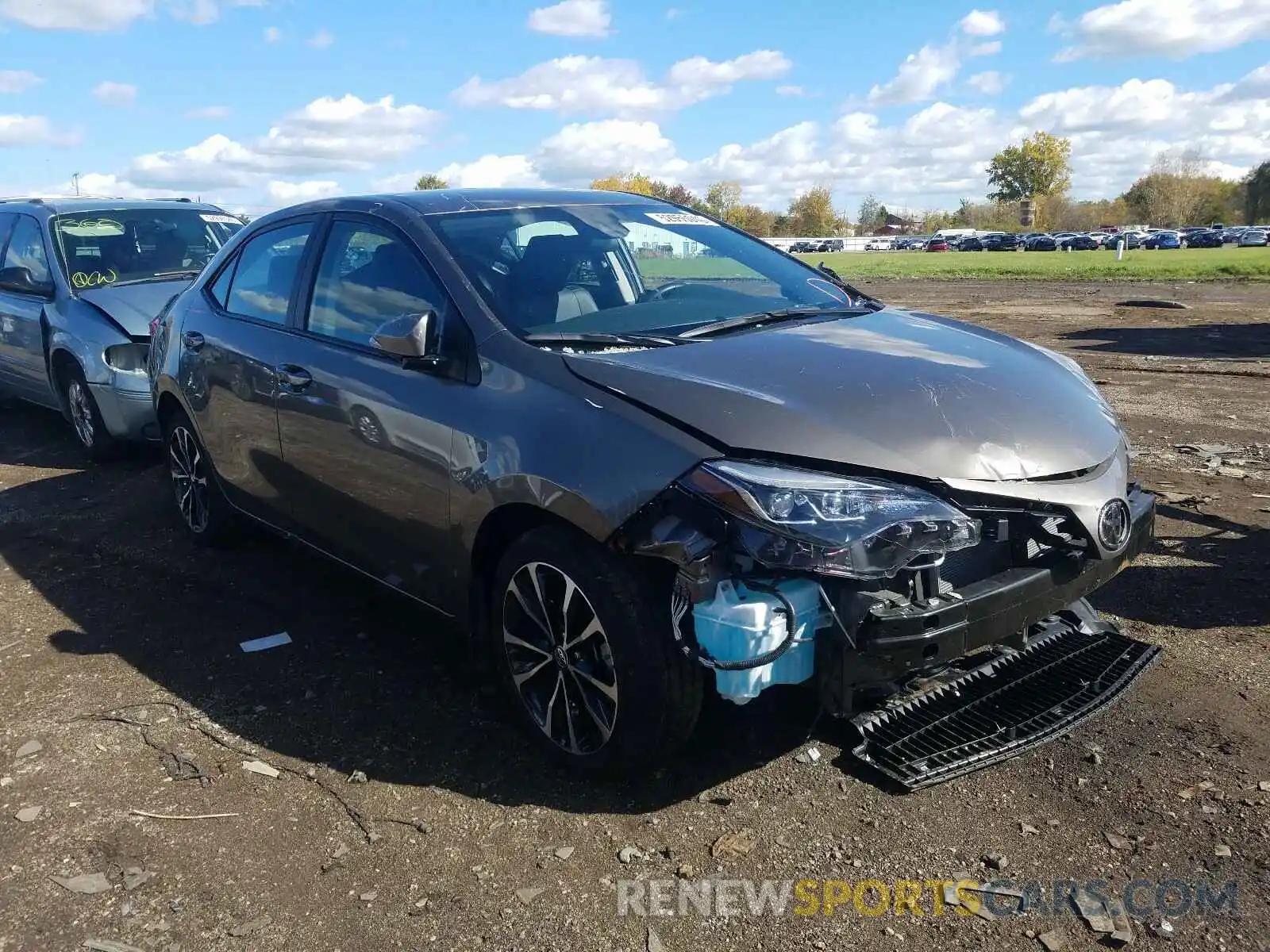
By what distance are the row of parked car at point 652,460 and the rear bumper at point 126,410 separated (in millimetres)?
3006

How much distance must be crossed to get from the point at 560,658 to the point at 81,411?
642 centimetres

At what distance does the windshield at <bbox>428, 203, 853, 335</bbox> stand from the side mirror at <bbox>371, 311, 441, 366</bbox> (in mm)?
231

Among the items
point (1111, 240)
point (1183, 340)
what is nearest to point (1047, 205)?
point (1111, 240)

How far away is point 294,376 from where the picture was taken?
4.34 m

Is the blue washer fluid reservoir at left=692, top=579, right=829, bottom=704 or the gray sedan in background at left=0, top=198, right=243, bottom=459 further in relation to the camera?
the gray sedan in background at left=0, top=198, right=243, bottom=459

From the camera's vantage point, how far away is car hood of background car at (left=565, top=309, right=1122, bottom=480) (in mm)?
2875

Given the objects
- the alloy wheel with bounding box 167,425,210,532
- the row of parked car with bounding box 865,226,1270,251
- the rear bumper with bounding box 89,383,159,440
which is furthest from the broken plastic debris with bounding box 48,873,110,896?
the row of parked car with bounding box 865,226,1270,251

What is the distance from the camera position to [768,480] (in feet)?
9.02

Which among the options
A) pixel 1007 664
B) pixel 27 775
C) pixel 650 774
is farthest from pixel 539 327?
pixel 27 775

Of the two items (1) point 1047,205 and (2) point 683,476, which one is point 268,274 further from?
(1) point 1047,205

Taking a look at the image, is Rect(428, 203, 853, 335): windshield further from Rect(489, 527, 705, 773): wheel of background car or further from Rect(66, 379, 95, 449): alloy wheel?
Rect(66, 379, 95, 449): alloy wheel

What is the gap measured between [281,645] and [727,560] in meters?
2.55

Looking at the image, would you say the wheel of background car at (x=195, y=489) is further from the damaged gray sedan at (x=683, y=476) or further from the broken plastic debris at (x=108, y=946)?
the broken plastic debris at (x=108, y=946)

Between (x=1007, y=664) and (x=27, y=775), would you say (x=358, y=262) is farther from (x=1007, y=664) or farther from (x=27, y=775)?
(x=1007, y=664)
